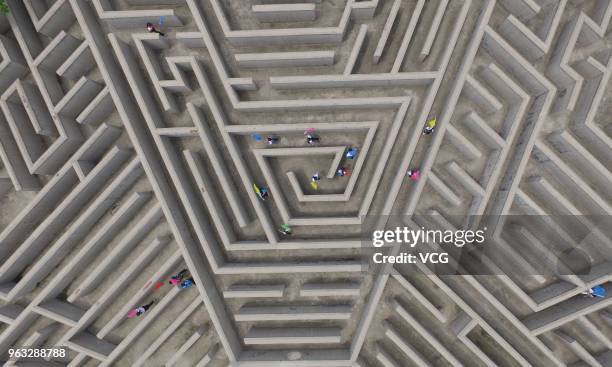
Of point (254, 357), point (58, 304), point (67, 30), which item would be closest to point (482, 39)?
point (254, 357)

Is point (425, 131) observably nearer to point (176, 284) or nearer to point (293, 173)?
point (293, 173)

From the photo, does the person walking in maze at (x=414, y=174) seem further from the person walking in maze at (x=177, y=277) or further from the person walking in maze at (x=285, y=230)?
the person walking in maze at (x=177, y=277)

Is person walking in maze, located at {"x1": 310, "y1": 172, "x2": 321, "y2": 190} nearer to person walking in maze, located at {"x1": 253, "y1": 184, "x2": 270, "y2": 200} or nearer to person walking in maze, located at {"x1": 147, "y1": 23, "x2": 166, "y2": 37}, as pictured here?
person walking in maze, located at {"x1": 253, "y1": 184, "x2": 270, "y2": 200}

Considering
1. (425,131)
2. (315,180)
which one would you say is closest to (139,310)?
(315,180)

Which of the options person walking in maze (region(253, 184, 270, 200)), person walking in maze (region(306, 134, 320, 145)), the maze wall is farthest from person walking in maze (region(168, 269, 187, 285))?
person walking in maze (region(306, 134, 320, 145))

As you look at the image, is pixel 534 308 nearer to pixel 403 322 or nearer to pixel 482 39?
pixel 403 322

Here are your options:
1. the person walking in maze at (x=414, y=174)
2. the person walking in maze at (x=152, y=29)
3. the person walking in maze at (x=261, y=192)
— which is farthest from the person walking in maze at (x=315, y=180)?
the person walking in maze at (x=152, y=29)
